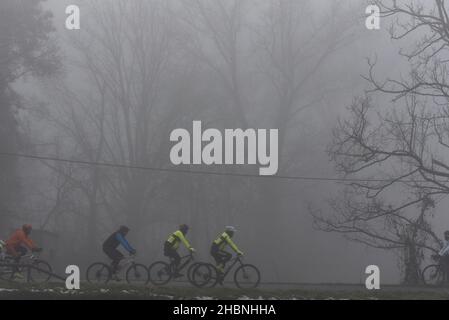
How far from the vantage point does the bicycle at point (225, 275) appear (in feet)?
52.6

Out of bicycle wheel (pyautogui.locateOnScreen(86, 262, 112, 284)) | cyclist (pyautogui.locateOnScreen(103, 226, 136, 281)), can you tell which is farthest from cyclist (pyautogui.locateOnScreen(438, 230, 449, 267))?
bicycle wheel (pyautogui.locateOnScreen(86, 262, 112, 284))

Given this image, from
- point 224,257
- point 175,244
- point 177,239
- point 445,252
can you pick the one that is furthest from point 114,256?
point 445,252

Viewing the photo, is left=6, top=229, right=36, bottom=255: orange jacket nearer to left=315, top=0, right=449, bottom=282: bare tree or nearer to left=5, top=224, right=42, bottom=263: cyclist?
Answer: left=5, top=224, right=42, bottom=263: cyclist

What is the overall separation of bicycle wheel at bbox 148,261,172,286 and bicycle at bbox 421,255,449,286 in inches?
319

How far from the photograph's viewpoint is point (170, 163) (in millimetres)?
32406

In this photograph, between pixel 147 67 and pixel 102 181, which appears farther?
pixel 147 67

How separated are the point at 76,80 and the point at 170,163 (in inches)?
300

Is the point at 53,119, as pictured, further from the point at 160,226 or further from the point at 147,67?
the point at 160,226

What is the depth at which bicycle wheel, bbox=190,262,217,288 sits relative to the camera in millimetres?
16094

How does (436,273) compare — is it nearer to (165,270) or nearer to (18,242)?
(165,270)

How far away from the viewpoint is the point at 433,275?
1977 centimetres

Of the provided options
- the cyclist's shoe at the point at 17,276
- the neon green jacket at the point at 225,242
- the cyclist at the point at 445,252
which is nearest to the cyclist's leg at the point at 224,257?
the neon green jacket at the point at 225,242

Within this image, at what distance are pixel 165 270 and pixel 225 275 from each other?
1645mm
